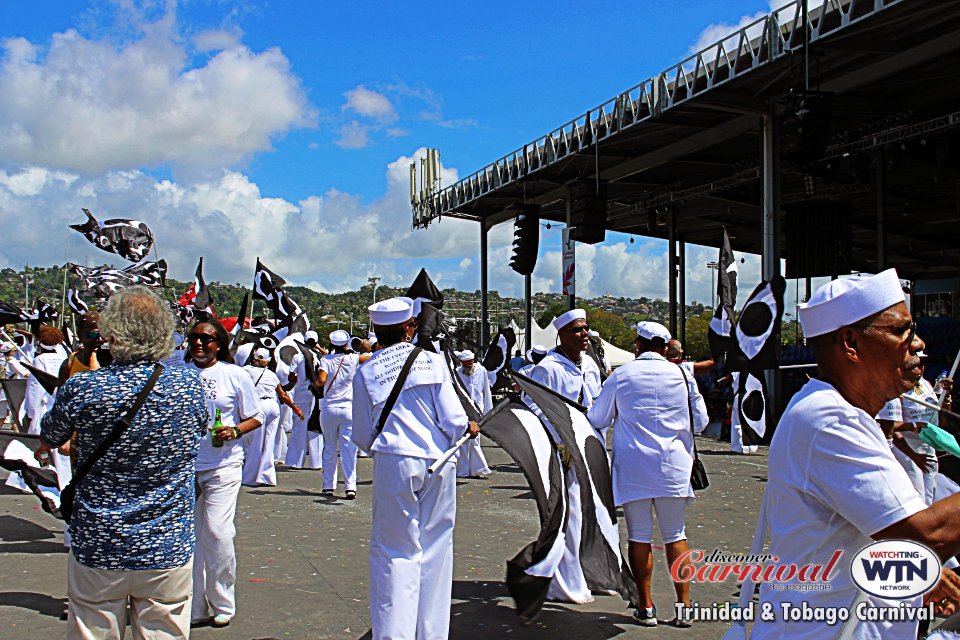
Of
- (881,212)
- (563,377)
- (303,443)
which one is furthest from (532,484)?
(881,212)

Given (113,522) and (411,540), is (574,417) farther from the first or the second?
(113,522)

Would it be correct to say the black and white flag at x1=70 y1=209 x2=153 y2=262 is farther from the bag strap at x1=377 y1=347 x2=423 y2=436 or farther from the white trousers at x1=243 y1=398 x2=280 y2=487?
the bag strap at x1=377 y1=347 x2=423 y2=436

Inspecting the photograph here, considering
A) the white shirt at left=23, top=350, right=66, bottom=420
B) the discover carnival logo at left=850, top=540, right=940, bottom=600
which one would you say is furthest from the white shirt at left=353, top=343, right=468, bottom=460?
the white shirt at left=23, top=350, right=66, bottom=420

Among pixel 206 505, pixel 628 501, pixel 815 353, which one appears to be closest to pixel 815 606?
pixel 815 353

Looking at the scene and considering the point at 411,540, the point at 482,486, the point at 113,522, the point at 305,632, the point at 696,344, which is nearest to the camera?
the point at 113,522

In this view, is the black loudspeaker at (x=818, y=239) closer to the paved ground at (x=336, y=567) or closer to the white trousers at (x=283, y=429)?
the paved ground at (x=336, y=567)

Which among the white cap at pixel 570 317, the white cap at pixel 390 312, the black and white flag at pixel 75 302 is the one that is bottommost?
the white cap at pixel 390 312

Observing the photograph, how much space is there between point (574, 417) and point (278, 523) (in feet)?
14.2

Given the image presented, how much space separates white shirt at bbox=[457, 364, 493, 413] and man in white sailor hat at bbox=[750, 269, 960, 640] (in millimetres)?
13089

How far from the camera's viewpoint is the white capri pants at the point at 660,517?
6016mm

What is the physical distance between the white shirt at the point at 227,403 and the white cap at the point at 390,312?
1110 millimetres

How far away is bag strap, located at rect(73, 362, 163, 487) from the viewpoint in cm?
348

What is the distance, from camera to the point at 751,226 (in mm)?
39188

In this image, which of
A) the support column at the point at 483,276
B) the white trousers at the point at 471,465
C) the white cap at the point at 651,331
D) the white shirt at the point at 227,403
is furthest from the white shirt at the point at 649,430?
the support column at the point at 483,276
